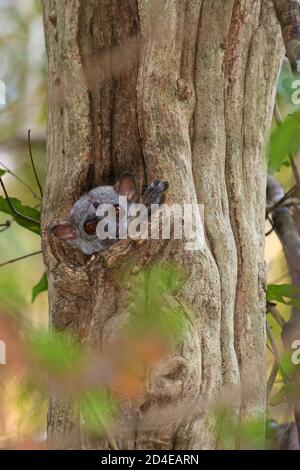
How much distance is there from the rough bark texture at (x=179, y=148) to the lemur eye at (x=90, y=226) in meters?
0.05

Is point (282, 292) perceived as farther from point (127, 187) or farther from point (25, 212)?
point (25, 212)

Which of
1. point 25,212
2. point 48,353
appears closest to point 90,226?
point 25,212

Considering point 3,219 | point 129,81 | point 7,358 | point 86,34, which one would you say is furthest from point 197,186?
point 3,219

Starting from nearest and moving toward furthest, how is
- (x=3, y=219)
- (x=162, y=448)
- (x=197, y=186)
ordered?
(x=162, y=448) → (x=197, y=186) → (x=3, y=219)

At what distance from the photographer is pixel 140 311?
4.10ft

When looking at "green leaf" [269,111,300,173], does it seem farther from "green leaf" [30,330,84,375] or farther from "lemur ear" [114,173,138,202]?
"green leaf" [30,330,84,375]

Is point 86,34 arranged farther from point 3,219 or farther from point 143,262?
point 3,219

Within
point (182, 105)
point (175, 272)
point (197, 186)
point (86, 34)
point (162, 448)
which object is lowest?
point (162, 448)

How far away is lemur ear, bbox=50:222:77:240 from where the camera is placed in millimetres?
A: 1380

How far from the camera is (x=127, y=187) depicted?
4.65 ft

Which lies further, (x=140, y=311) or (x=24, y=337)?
(x=140, y=311)

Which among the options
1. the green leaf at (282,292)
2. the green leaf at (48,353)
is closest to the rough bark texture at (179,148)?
the green leaf at (282,292)

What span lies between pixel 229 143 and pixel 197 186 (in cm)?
13

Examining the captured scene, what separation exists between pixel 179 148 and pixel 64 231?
25 centimetres
